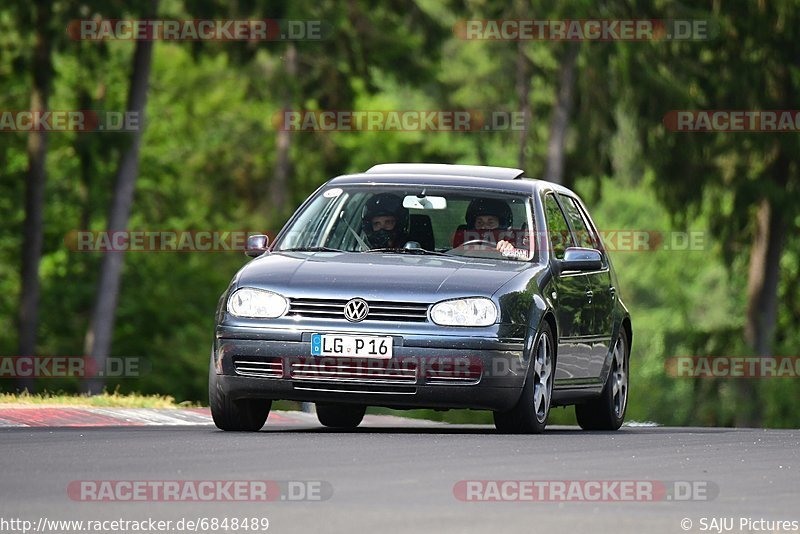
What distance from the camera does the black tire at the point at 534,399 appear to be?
13.7 m

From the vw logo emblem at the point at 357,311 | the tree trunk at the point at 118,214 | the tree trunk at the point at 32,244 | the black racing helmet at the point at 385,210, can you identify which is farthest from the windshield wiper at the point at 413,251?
the tree trunk at the point at 32,244

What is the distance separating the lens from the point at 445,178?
15180 mm

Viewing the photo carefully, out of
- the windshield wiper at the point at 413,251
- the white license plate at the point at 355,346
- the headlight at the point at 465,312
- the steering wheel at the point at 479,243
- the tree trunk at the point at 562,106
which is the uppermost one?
the tree trunk at the point at 562,106

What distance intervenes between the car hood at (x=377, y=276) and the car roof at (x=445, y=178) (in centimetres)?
101

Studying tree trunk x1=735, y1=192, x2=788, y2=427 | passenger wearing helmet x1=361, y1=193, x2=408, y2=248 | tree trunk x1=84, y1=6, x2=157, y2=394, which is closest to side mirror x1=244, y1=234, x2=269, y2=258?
passenger wearing helmet x1=361, y1=193, x2=408, y2=248

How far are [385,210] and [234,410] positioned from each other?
1913 mm

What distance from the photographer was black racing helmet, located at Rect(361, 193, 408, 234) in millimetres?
14758

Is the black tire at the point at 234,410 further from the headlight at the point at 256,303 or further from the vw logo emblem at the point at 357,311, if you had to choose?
the vw logo emblem at the point at 357,311

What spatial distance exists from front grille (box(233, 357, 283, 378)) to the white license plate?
298mm

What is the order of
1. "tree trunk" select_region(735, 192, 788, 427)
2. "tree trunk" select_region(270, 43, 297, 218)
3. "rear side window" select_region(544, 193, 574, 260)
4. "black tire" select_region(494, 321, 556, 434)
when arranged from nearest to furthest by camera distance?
"black tire" select_region(494, 321, 556, 434) < "rear side window" select_region(544, 193, 574, 260) < "tree trunk" select_region(735, 192, 788, 427) < "tree trunk" select_region(270, 43, 297, 218)

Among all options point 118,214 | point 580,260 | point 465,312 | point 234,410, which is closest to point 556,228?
point 580,260

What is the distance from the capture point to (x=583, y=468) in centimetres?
1127

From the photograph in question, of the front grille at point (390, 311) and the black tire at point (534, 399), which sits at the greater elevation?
the front grille at point (390, 311)

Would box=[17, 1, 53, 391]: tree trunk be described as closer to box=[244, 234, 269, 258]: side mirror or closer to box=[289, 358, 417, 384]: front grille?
box=[244, 234, 269, 258]: side mirror
